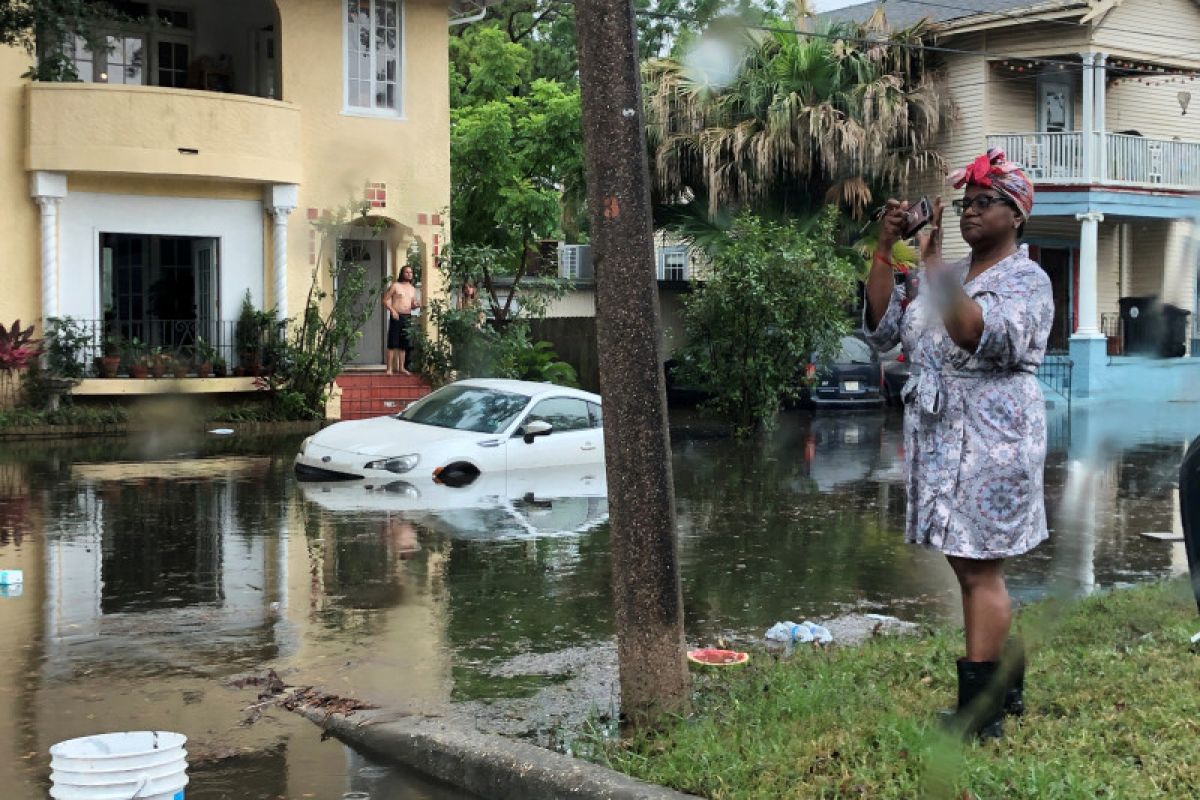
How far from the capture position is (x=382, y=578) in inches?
373

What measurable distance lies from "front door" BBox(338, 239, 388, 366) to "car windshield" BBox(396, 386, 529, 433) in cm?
903

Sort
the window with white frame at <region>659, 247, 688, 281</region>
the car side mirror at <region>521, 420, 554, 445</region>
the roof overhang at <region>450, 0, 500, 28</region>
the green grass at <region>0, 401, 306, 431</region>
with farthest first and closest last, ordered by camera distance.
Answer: the window with white frame at <region>659, 247, 688, 281</region>, the roof overhang at <region>450, 0, 500, 28</region>, the green grass at <region>0, 401, 306, 431</region>, the car side mirror at <region>521, 420, 554, 445</region>

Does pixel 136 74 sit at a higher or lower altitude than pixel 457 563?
higher

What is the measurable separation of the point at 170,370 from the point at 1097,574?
15.2 meters

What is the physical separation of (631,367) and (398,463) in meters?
8.76

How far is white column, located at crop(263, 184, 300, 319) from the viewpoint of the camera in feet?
73.8

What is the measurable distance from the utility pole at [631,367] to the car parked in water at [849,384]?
2091cm

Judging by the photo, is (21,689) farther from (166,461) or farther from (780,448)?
(780,448)

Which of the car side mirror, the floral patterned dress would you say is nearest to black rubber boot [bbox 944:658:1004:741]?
the floral patterned dress

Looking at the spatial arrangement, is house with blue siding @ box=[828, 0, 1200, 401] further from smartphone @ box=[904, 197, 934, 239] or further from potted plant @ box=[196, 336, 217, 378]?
smartphone @ box=[904, 197, 934, 239]

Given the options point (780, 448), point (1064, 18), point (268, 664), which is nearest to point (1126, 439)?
point (268, 664)

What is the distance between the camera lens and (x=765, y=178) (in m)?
28.3

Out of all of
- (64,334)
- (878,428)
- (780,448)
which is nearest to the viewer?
(780,448)

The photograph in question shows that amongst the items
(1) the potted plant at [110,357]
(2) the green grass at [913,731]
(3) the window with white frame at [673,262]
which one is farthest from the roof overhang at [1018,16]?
(2) the green grass at [913,731]
